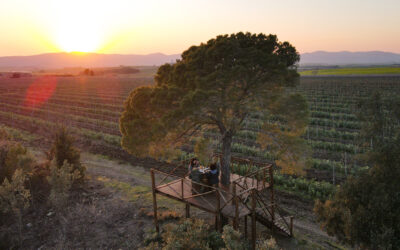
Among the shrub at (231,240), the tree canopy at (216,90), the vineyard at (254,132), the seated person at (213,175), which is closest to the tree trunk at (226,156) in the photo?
the tree canopy at (216,90)

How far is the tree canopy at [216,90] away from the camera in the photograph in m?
11.1

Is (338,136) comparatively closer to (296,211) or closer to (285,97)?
(296,211)

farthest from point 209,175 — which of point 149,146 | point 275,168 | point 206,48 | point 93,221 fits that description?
point 275,168

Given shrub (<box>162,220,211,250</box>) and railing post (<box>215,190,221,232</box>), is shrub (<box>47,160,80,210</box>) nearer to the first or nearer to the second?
shrub (<box>162,220,211,250</box>)

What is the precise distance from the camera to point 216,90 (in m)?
11.4

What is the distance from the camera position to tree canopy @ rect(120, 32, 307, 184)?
11125 millimetres

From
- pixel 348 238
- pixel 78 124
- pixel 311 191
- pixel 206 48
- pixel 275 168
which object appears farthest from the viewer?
pixel 78 124

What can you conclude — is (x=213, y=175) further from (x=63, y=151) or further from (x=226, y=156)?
(x=63, y=151)

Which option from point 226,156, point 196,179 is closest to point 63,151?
point 196,179

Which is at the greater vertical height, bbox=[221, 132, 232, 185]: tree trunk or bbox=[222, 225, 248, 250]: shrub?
bbox=[221, 132, 232, 185]: tree trunk

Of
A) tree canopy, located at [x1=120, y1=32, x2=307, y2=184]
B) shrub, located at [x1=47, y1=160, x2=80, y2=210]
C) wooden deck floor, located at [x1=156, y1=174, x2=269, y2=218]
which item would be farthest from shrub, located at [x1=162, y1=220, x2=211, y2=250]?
shrub, located at [x1=47, y1=160, x2=80, y2=210]

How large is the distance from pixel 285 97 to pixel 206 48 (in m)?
3.97

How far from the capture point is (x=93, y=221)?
1450cm

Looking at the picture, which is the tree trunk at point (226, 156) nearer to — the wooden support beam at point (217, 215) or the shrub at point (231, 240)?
the wooden support beam at point (217, 215)
